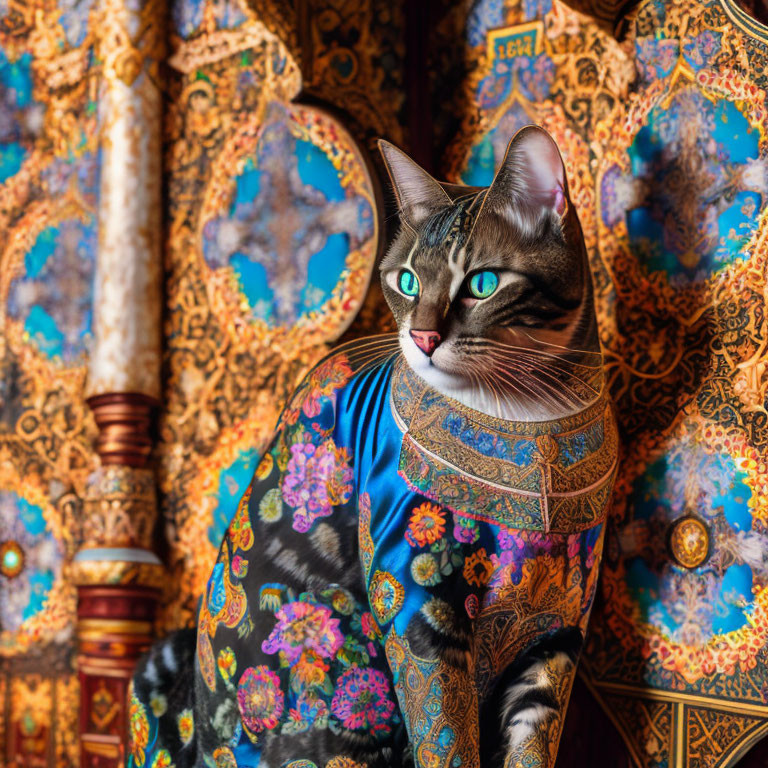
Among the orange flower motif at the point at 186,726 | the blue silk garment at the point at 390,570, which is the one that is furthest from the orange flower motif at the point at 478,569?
the orange flower motif at the point at 186,726

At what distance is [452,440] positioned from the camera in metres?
1.29

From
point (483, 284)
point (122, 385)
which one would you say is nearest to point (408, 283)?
point (483, 284)

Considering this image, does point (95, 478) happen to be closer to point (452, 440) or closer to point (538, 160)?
point (452, 440)

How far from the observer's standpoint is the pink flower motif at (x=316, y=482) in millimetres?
1395

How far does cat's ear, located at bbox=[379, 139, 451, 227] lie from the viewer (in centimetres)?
137

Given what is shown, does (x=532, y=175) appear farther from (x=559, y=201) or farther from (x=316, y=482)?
(x=316, y=482)

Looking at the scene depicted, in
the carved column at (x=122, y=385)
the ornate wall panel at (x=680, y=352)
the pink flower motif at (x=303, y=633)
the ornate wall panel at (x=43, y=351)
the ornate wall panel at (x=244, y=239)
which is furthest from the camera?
the ornate wall panel at (x=43, y=351)

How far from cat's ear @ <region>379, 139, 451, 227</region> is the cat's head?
0.18ft

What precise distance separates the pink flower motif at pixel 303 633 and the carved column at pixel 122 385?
0.79 meters

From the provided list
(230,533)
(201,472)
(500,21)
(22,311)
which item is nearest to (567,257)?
(230,533)

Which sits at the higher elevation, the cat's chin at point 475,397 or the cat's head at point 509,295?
the cat's head at point 509,295

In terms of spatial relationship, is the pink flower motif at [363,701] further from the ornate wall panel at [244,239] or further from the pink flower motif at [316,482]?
the ornate wall panel at [244,239]

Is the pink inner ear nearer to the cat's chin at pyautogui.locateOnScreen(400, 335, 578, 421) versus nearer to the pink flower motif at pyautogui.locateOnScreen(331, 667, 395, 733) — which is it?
the cat's chin at pyautogui.locateOnScreen(400, 335, 578, 421)

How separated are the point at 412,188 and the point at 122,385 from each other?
3.31 ft
